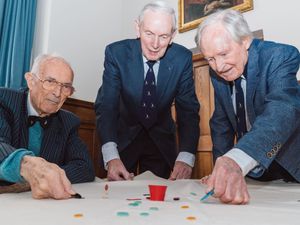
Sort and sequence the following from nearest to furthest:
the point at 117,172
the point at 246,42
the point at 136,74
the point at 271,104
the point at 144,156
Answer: the point at 271,104
the point at 246,42
the point at 117,172
the point at 136,74
the point at 144,156

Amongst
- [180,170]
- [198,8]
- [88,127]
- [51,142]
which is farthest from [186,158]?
[198,8]

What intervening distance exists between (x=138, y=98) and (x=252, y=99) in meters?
0.84

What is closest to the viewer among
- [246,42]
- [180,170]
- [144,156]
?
[246,42]

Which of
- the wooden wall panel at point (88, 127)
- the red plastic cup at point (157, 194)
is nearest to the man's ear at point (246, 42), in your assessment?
the red plastic cup at point (157, 194)

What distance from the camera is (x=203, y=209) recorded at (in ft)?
3.36

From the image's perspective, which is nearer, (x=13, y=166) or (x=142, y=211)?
(x=142, y=211)

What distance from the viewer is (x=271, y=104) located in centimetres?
147

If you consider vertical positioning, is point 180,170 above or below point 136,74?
below

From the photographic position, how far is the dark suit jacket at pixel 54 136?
1.73m

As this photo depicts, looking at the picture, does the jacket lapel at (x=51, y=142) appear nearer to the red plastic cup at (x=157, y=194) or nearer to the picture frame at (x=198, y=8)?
the red plastic cup at (x=157, y=194)

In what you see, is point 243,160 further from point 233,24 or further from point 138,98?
point 138,98

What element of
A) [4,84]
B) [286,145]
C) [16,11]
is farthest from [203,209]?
[16,11]

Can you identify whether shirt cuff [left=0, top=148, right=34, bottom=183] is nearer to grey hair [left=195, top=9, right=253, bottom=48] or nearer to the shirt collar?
the shirt collar

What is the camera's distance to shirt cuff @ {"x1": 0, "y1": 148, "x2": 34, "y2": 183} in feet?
4.13
